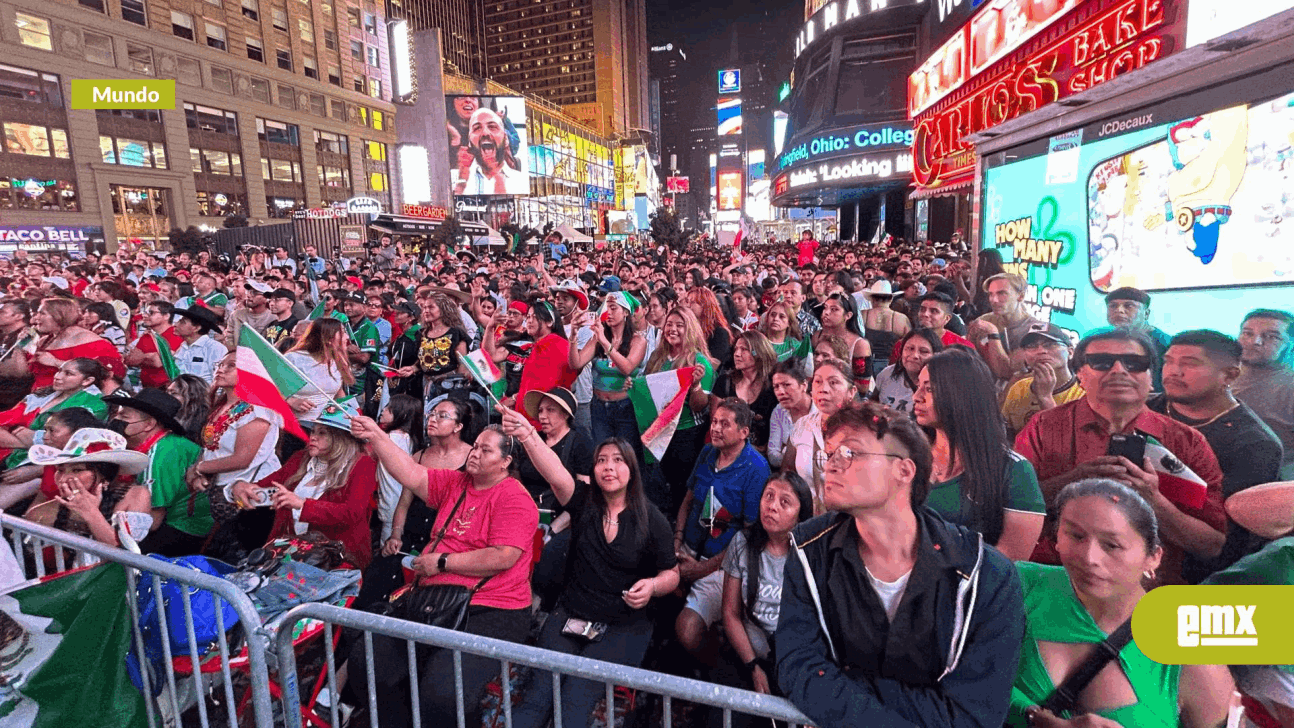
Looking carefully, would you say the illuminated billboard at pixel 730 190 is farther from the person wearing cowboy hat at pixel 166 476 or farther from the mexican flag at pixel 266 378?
the mexican flag at pixel 266 378

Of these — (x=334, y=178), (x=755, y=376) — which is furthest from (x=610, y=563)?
(x=334, y=178)

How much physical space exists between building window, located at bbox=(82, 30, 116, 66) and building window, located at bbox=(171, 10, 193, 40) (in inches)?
181

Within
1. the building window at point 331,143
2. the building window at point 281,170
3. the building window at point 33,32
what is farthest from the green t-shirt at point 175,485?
the building window at point 331,143

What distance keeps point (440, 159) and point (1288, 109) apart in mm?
65418

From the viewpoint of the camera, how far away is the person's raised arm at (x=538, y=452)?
11.7 feet

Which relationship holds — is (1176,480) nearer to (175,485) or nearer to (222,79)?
(175,485)

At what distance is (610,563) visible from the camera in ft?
12.1

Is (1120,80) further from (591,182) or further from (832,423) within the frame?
(591,182)

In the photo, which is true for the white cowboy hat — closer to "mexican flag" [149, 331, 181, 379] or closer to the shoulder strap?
"mexican flag" [149, 331, 181, 379]

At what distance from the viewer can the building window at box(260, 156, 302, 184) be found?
46284mm

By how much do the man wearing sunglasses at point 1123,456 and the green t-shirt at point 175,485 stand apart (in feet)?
16.1

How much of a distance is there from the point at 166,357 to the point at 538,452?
5765 millimetres

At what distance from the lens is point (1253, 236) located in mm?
4645

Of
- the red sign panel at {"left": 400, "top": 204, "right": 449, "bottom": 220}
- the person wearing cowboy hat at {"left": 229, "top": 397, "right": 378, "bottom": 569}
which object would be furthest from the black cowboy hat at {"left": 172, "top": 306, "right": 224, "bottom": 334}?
the red sign panel at {"left": 400, "top": 204, "right": 449, "bottom": 220}
